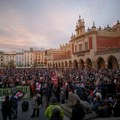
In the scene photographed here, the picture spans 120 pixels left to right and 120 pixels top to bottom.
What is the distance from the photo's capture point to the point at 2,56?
503ft

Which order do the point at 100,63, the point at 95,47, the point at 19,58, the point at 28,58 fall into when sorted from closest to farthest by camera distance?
the point at 95,47, the point at 100,63, the point at 28,58, the point at 19,58

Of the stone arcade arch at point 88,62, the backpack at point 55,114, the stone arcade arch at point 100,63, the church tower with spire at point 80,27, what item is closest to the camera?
the backpack at point 55,114

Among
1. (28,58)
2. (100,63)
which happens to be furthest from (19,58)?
(100,63)

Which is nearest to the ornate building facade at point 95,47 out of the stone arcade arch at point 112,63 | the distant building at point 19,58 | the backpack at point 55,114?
the stone arcade arch at point 112,63

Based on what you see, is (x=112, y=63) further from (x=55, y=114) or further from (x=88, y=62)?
(x=55, y=114)

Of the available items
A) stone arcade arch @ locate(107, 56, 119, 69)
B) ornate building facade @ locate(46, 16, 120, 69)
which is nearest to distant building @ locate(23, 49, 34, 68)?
ornate building facade @ locate(46, 16, 120, 69)

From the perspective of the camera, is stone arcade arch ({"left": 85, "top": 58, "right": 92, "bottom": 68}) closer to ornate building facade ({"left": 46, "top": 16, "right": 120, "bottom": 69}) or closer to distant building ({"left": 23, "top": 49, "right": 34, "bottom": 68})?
ornate building facade ({"left": 46, "top": 16, "right": 120, "bottom": 69})

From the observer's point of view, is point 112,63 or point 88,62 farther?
point 88,62

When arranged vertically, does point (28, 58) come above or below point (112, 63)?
above

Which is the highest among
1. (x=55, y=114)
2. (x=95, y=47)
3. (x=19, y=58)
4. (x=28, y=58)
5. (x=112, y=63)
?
(x=19, y=58)

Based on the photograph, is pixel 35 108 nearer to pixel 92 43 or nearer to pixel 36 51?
pixel 92 43

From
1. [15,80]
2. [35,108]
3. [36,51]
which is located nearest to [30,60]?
[36,51]

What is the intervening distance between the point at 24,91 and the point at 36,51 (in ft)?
433

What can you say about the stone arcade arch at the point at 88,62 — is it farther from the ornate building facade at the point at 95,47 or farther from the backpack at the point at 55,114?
the backpack at the point at 55,114
